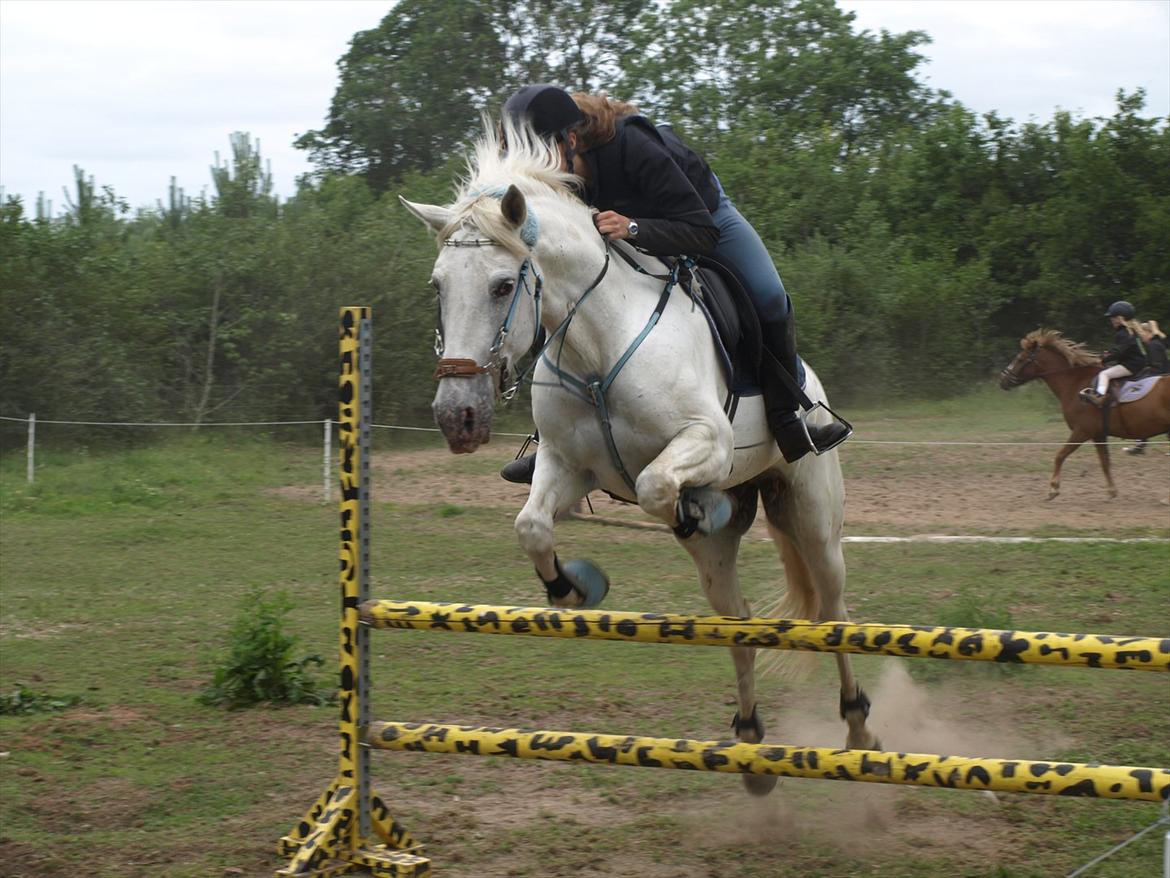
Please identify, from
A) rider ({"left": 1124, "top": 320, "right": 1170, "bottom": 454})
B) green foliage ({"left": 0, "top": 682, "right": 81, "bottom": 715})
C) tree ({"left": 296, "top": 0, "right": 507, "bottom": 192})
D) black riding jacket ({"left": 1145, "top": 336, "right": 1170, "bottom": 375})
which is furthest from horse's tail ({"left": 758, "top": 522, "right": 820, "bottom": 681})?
tree ({"left": 296, "top": 0, "right": 507, "bottom": 192})

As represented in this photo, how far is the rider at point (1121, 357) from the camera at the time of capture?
12617 mm

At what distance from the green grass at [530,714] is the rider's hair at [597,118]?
2.22 meters

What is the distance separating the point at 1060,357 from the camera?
13422mm

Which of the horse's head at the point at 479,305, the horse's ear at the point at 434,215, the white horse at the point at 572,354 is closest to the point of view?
the horse's head at the point at 479,305

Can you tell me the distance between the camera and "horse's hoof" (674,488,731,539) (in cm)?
373

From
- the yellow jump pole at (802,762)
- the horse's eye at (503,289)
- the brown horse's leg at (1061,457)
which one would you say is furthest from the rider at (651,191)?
the brown horse's leg at (1061,457)

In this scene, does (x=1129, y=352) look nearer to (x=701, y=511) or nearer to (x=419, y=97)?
(x=701, y=511)

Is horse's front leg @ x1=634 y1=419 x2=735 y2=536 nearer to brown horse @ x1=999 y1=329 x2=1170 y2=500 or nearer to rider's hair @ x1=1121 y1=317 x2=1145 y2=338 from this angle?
brown horse @ x1=999 y1=329 x2=1170 y2=500

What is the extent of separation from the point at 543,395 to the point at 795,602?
1.83 m

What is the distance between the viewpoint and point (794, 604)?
5.23 metres

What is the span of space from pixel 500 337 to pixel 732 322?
3.54ft

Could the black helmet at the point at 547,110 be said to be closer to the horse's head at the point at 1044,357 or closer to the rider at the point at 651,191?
the rider at the point at 651,191

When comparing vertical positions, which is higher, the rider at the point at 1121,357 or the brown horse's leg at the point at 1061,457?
the rider at the point at 1121,357

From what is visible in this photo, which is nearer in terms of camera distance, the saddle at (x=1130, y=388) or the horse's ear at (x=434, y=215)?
the horse's ear at (x=434, y=215)
